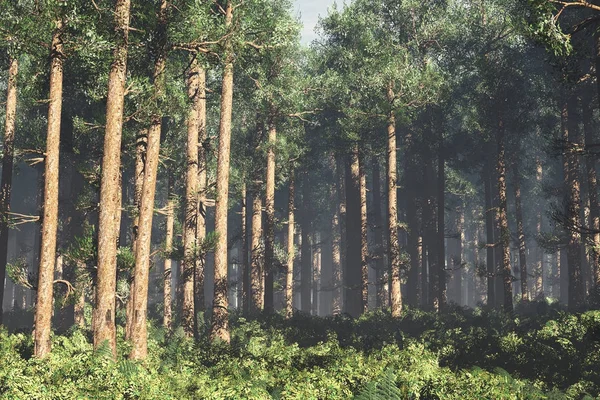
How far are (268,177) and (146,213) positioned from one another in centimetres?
1514

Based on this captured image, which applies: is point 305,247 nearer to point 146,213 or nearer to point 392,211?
point 392,211

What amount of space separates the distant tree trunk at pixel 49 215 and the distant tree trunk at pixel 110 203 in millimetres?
1116

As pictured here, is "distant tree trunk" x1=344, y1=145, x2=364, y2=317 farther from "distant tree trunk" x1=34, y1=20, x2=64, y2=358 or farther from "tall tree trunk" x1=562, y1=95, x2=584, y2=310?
"distant tree trunk" x1=34, y1=20, x2=64, y2=358

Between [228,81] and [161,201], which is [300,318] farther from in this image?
[161,201]

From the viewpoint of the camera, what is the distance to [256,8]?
78.5 ft

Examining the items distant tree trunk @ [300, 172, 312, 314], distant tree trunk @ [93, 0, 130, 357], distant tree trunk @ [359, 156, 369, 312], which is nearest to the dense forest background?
distant tree trunk @ [93, 0, 130, 357]

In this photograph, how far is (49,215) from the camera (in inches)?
585

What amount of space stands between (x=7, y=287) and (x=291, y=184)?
134 ft

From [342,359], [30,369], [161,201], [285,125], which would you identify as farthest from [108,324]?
[161,201]

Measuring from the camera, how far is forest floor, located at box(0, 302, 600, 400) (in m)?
9.99

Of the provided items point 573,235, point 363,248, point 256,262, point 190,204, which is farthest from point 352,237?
point 190,204

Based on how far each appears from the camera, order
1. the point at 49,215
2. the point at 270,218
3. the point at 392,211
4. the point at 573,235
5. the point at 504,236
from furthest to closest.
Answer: the point at 270,218, the point at 392,211, the point at 573,235, the point at 504,236, the point at 49,215

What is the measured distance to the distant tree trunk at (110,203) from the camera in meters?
14.5

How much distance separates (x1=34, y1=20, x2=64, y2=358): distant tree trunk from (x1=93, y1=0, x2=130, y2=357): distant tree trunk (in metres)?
1.12
